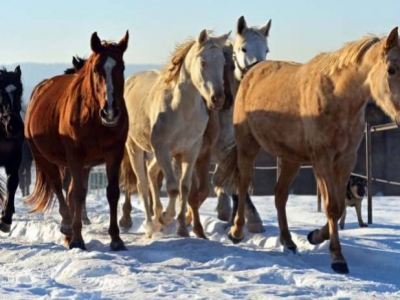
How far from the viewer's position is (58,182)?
33.7ft

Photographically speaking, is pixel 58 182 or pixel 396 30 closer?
pixel 396 30

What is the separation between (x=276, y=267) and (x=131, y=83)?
15.9 ft

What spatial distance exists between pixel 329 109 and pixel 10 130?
3.96 m

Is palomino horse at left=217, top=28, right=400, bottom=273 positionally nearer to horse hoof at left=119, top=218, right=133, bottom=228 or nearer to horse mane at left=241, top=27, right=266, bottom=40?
horse mane at left=241, top=27, right=266, bottom=40

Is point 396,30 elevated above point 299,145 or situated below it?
above

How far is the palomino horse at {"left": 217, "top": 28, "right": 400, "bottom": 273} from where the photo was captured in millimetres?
7258

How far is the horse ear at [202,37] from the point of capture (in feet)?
30.2

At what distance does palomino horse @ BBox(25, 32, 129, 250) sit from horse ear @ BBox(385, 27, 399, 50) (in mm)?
2523

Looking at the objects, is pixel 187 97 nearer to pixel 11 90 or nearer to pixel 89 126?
pixel 89 126

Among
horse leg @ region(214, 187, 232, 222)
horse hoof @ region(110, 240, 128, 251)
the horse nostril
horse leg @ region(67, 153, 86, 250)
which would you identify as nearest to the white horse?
horse leg @ region(214, 187, 232, 222)

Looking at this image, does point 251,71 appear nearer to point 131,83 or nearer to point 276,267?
point 131,83

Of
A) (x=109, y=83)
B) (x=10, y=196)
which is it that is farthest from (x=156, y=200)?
(x=109, y=83)

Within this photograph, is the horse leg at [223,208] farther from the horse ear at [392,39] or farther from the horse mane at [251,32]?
the horse ear at [392,39]

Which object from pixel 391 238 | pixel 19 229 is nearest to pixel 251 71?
pixel 391 238
